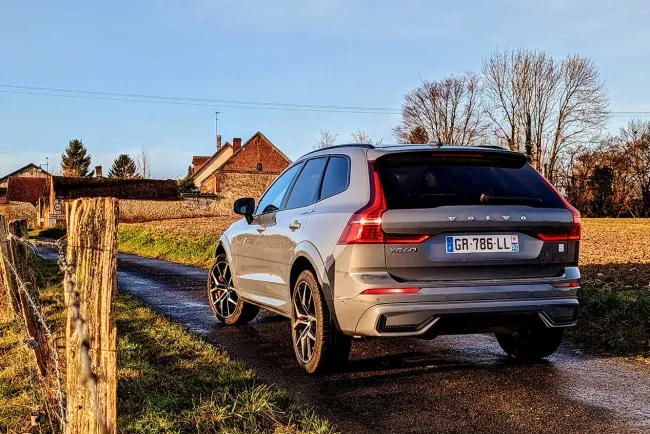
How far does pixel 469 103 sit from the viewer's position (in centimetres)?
6291

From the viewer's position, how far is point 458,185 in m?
5.16

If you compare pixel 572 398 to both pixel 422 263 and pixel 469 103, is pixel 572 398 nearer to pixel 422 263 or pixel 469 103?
pixel 422 263

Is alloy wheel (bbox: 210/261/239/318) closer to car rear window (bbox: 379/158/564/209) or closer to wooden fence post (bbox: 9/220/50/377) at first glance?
wooden fence post (bbox: 9/220/50/377)

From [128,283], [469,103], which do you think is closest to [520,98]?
[469,103]

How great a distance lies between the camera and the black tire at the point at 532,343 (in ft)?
18.9

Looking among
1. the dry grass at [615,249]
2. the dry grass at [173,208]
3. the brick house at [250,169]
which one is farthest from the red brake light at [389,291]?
the brick house at [250,169]

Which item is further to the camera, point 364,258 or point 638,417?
point 364,258

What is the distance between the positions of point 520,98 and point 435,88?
10.1 meters

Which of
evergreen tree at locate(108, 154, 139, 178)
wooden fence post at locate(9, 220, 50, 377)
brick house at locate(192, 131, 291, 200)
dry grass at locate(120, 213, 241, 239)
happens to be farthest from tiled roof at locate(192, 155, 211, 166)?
wooden fence post at locate(9, 220, 50, 377)

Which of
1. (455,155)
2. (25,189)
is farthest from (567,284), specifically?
(25,189)

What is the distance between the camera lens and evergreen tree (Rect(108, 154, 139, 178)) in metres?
110

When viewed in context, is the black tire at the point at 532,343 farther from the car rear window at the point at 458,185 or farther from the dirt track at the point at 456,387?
the car rear window at the point at 458,185

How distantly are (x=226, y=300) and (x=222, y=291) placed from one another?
0.53 ft

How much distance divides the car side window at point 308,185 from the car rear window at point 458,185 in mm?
987
